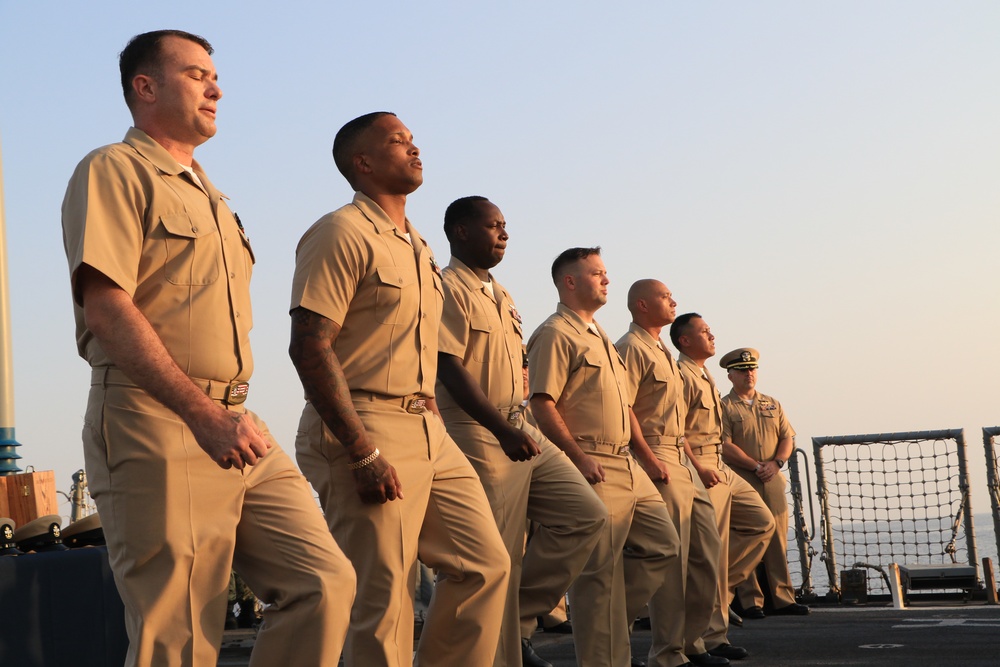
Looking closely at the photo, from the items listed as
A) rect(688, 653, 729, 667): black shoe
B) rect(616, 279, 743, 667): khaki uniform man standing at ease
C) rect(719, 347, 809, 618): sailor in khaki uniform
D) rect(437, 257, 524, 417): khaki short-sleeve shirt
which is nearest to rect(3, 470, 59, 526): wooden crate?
rect(437, 257, 524, 417): khaki short-sleeve shirt

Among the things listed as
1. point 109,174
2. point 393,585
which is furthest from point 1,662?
point 109,174

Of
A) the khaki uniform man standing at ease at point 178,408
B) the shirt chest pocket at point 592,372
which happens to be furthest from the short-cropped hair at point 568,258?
the khaki uniform man standing at ease at point 178,408

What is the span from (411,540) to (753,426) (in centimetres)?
716

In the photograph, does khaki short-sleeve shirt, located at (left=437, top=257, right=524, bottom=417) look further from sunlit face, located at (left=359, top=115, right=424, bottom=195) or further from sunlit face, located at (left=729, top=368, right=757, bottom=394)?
sunlit face, located at (left=729, top=368, right=757, bottom=394)

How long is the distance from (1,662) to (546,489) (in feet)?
7.61

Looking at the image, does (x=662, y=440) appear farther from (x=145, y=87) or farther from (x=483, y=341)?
(x=145, y=87)

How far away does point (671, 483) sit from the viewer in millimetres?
6926

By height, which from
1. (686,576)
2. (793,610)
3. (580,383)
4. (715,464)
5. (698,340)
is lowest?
(793,610)

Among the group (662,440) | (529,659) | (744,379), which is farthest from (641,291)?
(744,379)

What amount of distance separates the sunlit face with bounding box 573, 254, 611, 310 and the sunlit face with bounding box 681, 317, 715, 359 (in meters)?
2.15

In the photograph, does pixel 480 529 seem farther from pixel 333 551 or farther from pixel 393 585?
pixel 333 551

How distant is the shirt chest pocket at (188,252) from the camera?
3.07 metres

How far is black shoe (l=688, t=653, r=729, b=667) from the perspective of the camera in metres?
6.69

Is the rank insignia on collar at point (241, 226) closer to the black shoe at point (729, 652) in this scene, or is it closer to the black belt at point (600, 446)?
the black belt at point (600, 446)
